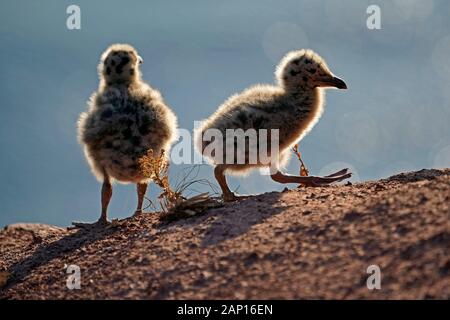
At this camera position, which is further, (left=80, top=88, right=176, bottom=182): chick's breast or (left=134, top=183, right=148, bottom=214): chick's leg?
(left=134, top=183, right=148, bottom=214): chick's leg

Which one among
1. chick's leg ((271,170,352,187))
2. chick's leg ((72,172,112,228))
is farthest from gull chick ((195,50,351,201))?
chick's leg ((72,172,112,228))

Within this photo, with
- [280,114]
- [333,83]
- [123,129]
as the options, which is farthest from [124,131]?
[333,83]

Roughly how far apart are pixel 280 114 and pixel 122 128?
6.16 feet

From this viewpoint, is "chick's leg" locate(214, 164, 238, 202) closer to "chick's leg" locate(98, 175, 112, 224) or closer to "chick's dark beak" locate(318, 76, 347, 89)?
"chick's leg" locate(98, 175, 112, 224)

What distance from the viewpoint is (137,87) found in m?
8.00

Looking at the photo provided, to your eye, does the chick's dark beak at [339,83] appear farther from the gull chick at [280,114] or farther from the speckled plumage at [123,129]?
the speckled plumage at [123,129]

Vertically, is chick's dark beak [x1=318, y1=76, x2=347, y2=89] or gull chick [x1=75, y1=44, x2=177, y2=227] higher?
chick's dark beak [x1=318, y1=76, x2=347, y2=89]

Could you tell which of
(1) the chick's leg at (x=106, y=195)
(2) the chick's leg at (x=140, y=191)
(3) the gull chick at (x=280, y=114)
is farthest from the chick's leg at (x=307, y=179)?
(1) the chick's leg at (x=106, y=195)

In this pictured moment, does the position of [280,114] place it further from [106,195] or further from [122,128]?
[106,195]

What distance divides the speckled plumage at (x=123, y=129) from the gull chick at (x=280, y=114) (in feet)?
1.74

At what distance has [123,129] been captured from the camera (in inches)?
287

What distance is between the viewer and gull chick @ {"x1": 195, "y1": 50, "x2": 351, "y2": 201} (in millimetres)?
7074

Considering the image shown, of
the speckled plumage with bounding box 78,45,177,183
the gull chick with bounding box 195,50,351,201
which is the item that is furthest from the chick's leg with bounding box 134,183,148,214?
the gull chick with bounding box 195,50,351,201
